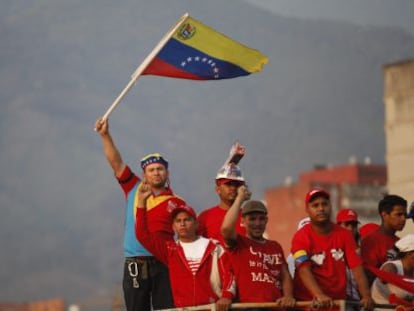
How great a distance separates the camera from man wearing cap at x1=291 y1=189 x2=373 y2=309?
1545 cm

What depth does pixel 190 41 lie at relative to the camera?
17953 mm

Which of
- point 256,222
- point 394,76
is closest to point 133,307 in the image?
point 256,222

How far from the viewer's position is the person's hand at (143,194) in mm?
16141

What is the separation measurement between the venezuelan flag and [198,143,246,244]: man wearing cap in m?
1.63

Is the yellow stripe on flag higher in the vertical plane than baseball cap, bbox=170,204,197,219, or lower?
higher

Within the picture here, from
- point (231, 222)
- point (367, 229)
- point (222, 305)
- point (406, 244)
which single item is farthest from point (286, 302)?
point (367, 229)

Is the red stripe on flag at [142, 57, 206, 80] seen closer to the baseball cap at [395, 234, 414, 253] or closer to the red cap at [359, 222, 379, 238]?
the red cap at [359, 222, 379, 238]

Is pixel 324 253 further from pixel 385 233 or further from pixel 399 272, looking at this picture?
pixel 385 233

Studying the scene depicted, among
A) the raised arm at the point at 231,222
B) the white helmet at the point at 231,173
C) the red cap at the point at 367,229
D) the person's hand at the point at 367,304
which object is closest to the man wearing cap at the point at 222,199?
the white helmet at the point at 231,173

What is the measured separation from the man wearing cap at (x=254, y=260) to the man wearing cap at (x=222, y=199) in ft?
2.26

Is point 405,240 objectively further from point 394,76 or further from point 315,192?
point 394,76

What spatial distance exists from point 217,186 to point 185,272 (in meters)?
1.26

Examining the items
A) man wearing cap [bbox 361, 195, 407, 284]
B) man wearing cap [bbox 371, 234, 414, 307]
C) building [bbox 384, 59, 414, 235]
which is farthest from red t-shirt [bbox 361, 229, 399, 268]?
building [bbox 384, 59, 414, 235]

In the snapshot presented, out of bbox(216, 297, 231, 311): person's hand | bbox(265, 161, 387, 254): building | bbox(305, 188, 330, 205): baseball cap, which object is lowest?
bbox(216, 297, 231, 311): person's hand
